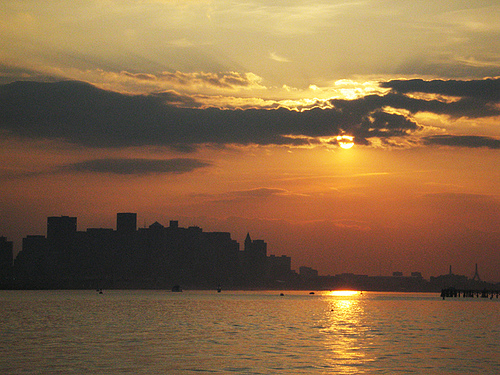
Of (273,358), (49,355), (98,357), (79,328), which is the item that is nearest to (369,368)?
(273,358)

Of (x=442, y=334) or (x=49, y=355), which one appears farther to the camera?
(x=442, y=334)

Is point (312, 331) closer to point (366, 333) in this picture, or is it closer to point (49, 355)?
point (366, 333)

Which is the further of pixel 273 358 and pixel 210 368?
pixel 273 358

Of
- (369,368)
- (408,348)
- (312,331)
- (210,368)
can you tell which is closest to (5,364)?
(210,368)

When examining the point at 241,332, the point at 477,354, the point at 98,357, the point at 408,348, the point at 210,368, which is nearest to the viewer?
the point at 210,368

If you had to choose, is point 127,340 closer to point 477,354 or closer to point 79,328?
point 79,328

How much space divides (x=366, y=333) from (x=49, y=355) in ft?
154

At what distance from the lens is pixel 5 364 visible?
176ft

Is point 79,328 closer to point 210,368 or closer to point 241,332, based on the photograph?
point 241,332

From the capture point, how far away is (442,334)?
90.8 metres

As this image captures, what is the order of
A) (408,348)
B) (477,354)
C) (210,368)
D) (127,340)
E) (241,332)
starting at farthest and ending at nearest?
(241,332)
(127,340)
(408,348)
(477,354)
(210,368)

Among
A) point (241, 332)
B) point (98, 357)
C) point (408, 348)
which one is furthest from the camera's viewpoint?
point (241, 332)

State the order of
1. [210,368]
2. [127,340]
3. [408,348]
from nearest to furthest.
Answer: [210,368], [408,348], [127,340]

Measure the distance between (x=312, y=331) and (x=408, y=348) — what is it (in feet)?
82.0
